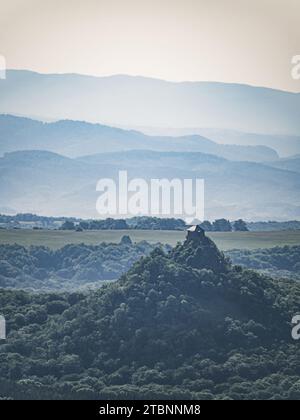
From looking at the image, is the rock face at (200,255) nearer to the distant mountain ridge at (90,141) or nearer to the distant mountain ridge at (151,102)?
the distant mountain ridge at (151,102)

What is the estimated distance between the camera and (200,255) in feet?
161

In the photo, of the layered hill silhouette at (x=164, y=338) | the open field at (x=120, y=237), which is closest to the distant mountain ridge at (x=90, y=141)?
the open field at (x=120, y=237)

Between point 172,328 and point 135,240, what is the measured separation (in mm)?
37139

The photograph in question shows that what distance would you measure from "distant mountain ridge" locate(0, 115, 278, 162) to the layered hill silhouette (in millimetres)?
108952

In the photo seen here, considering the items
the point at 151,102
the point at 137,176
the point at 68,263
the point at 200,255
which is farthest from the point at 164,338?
the point at 151,102

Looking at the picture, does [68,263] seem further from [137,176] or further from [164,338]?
[137,176]

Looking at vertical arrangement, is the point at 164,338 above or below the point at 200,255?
below

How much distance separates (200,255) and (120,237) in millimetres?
36075

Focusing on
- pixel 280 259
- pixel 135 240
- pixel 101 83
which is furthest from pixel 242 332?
pixel 101 83

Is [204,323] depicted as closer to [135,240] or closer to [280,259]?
[280,259]

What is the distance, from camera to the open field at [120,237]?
271ft

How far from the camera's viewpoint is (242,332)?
47156mm

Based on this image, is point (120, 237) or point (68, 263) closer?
point (68, 263)

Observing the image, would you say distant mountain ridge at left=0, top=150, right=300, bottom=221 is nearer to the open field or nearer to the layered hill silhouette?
the open field
